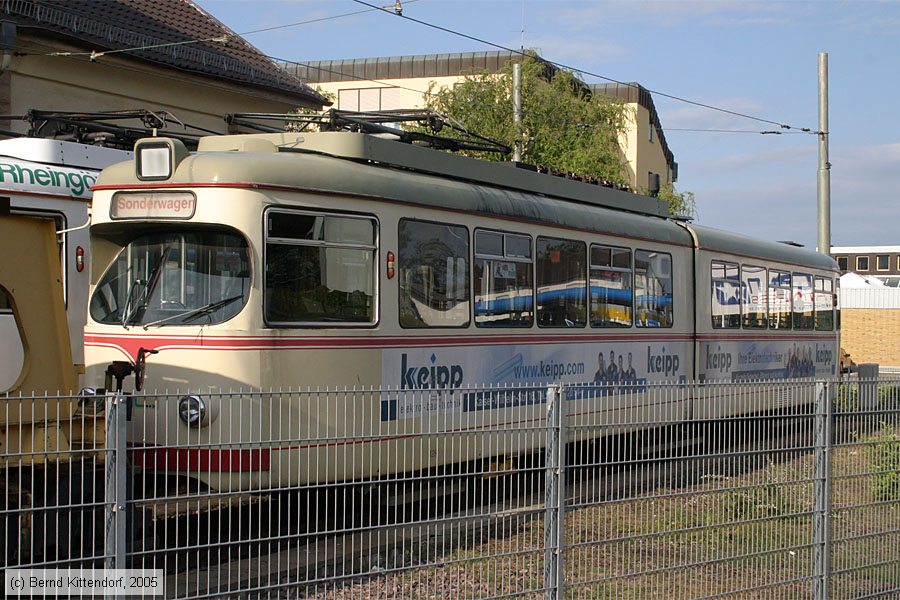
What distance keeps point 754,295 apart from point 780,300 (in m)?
1.22

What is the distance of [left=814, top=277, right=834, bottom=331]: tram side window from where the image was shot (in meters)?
21.0

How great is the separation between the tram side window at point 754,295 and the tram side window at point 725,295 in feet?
0.67

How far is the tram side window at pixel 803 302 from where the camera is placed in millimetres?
19906

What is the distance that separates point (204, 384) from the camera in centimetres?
918

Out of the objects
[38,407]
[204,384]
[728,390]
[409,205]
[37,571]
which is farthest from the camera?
[409,205]

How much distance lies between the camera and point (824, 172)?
25.5m

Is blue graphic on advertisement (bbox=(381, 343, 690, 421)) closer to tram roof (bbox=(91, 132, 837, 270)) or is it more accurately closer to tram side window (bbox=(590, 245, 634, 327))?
tram side window (bbox=(590, 245, 634, 327))

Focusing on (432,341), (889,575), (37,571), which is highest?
(432,341)

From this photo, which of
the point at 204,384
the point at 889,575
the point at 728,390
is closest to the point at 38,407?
the point at 204,384

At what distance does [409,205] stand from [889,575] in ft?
16.8

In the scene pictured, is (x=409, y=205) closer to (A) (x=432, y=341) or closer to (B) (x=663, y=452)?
(A) (x=432, y=341)

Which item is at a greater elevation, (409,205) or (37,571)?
(409,205)

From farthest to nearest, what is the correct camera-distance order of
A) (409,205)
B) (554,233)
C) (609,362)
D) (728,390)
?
(609,362) → (554,233) → (409,205) → (728,390)

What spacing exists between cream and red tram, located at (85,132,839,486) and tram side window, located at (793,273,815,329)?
22.7 ft
